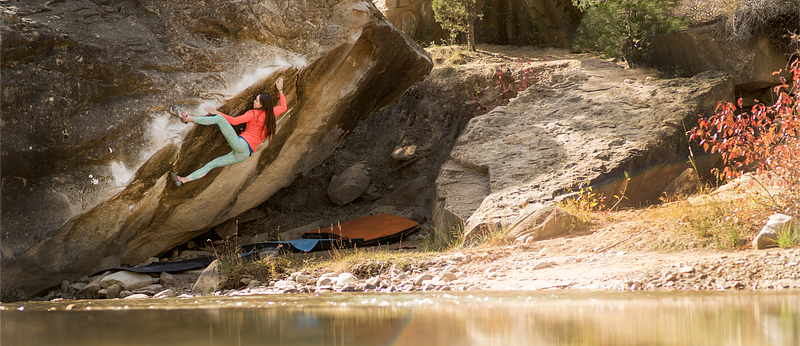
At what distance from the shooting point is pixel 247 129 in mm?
7098

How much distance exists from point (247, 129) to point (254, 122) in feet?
0.45

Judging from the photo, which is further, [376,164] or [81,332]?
[376,164]

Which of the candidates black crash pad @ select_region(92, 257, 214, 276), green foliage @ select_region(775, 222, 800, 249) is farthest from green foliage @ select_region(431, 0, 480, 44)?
green foliage @ select_region(775, 222, 800, 249)

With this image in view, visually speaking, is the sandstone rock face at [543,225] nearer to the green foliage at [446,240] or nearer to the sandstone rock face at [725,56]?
the green foliage at [446,240]

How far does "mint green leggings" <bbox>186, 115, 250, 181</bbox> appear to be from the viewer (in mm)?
6578

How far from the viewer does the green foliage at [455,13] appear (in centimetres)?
1301

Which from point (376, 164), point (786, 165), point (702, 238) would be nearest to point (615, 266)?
point (702, 238)

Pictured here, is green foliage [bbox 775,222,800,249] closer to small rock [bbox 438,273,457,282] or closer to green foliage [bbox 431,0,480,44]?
small rock [bbox 438,273,457,282]

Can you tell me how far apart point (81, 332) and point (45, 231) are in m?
3.64

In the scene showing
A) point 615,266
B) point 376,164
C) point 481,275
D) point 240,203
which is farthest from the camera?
point 376,164

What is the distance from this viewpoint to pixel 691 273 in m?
4.16

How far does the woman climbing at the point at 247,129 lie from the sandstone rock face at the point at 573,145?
2.75m

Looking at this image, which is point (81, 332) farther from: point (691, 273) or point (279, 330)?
point (691, 273)

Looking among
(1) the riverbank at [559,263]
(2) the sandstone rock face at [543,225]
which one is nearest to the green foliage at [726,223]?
(1) the riverbank at [559,263]
